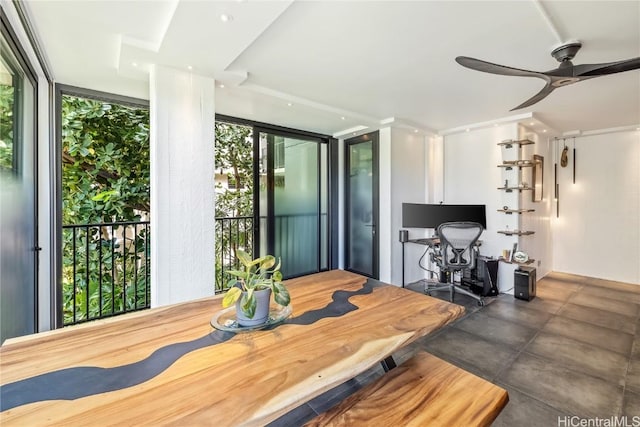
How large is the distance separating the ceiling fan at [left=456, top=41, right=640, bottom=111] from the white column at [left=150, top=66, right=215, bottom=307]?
1978mm

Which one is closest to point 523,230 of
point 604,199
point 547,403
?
point 604,199

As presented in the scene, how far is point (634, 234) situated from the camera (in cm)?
430

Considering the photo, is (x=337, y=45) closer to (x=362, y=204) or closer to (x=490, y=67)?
(x=490, y=67)

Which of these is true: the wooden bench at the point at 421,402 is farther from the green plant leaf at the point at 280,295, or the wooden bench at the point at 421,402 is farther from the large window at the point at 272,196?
the large window at the point at 272,196

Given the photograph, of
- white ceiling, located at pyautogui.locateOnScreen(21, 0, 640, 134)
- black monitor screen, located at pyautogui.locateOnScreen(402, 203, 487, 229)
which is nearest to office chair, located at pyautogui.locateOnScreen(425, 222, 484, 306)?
black monitor screen, located at pyautogui.locateOnScreen(402, 203, 487, 229)

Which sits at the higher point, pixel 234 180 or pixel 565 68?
pixel 565 68

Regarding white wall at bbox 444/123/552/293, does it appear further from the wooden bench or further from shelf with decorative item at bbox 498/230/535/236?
the wooden bench

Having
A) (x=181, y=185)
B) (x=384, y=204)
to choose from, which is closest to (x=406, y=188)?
(x=384, y=204)

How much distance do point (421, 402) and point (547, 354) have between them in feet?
6.50

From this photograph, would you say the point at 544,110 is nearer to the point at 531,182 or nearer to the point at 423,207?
the point at 531,182

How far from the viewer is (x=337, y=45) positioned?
6.64ft

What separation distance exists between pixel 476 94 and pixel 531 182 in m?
2.06

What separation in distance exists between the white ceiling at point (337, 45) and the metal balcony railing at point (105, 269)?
1.53 metres

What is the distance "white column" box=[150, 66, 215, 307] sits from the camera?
2.19m
